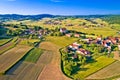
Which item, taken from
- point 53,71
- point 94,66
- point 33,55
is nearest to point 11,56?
point 33,55

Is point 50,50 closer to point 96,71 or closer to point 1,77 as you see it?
point 96,71

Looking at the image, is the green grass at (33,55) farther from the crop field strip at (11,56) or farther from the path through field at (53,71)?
the path through field at (53,71)

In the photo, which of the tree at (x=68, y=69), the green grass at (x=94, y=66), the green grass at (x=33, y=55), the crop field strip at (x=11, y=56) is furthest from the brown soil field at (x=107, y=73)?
the crop field strip at (x=11, y=56)

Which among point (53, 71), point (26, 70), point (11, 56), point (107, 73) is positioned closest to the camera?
point (107, 73)

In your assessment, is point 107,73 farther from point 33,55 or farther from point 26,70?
point 33,55

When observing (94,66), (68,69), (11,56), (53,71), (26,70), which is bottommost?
(94,66)

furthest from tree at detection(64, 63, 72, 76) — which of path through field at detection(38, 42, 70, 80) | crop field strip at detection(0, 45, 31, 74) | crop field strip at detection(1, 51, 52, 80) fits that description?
crop field strip at detection(0, 45, 31, 74)

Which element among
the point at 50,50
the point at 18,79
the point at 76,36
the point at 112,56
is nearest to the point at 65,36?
the point at 76,36
